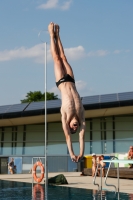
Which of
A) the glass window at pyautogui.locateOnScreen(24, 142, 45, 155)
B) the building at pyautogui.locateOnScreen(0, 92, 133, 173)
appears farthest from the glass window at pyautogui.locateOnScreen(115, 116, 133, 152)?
the glass window at pyautogui.locateOnScreen(24, 142, 45, 155)

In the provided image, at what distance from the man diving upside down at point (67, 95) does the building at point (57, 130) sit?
22576 millimetres

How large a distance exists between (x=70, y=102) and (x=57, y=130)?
3059 centimetres

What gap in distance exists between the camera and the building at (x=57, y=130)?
33.2 metres

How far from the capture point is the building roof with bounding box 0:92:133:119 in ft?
105

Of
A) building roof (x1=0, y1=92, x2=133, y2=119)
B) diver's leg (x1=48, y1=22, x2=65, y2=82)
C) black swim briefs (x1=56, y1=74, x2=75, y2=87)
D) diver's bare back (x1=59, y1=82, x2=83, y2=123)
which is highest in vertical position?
building roof (x1=0, y1=92, x2=133, y2=119)

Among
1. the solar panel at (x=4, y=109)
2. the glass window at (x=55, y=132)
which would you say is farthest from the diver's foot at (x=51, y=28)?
the glass window at (x=55, y=132)

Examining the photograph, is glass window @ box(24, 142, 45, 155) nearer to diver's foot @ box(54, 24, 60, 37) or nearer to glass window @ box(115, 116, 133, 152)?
glass window @ box(115, 116, 133, 152)

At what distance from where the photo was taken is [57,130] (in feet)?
124

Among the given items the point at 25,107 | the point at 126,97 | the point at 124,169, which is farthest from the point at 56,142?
the point at 124,169

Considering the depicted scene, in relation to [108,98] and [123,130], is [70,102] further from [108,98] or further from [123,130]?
[123,130]

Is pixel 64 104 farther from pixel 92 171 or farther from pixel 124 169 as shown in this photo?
pixel 92 171

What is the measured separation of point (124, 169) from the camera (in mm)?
24469

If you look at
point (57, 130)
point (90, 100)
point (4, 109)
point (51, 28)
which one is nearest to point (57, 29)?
point (51, 28)

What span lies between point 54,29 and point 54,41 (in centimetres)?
24
